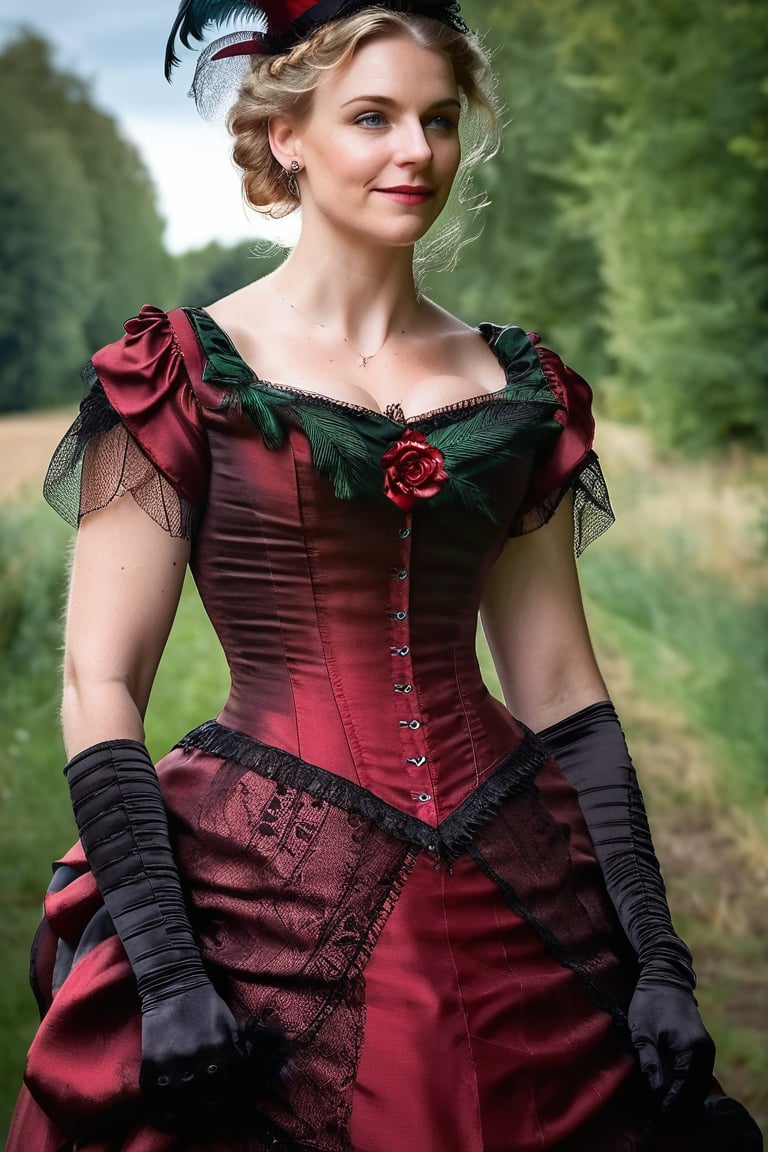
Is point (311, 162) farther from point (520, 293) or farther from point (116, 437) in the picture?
point (520, 293)

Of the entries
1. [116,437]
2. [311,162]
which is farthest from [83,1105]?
[311,162]

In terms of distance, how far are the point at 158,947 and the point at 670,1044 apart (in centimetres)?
53

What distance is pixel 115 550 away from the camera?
1440 millimetres

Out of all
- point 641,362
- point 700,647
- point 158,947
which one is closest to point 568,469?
point 158,947

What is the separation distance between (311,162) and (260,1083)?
3.13ft

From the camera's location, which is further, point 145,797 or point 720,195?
point 720,195

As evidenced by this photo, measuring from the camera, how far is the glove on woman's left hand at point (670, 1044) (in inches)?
55.9

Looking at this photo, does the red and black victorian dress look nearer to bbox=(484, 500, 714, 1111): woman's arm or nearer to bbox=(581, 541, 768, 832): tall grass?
bbox=(484, 500, 714, 1111): woman's arm

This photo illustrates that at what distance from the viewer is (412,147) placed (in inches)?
59.2

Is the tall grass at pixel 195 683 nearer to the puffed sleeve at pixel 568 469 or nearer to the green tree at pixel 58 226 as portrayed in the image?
the green tree at pixel 58 226

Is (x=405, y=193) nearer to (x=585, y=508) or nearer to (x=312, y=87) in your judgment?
(x=312, y=87)

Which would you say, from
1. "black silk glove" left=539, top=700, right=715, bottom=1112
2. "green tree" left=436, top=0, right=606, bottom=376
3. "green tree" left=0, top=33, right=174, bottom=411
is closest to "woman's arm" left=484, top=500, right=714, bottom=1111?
"black silk glove" left=539, top=700, right=715, bottom=1112

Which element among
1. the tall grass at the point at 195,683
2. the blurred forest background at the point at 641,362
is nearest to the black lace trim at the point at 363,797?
the tall grass at the point at 195,683

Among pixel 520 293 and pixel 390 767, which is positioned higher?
pixel 520 293
